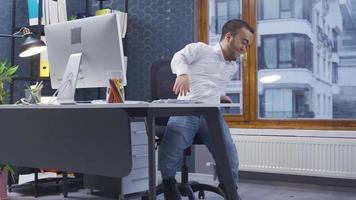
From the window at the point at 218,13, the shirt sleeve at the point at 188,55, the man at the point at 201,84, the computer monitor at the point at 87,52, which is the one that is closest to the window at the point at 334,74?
the window at the point at 218,13

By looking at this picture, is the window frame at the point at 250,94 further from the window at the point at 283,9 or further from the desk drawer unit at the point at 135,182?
the desk drawer unit at the point at 135,182

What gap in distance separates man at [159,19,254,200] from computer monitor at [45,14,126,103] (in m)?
0.42

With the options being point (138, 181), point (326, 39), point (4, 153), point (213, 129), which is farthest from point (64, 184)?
point (326, 39)

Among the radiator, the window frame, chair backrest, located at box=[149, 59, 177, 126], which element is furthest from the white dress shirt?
the window frame

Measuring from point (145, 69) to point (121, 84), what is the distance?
243 cm

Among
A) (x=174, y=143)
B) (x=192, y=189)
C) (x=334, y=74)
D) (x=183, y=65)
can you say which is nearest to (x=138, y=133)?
(x=192, y=189)

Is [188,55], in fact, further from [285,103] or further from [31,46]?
[285,103]

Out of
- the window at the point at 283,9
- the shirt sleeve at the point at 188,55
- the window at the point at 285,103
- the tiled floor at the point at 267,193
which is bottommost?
the tiled floor at the point at 267,193

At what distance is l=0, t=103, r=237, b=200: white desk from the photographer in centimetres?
169

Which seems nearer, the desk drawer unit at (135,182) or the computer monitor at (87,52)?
the computer monitor at (87,52)

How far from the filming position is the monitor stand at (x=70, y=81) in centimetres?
210

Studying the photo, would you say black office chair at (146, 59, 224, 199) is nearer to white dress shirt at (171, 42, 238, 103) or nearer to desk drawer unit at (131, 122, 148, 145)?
desk drawer unit at (131, 122, 148, 145)

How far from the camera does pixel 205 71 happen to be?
2547 millimetres

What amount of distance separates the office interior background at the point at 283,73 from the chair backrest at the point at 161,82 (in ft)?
2.40
